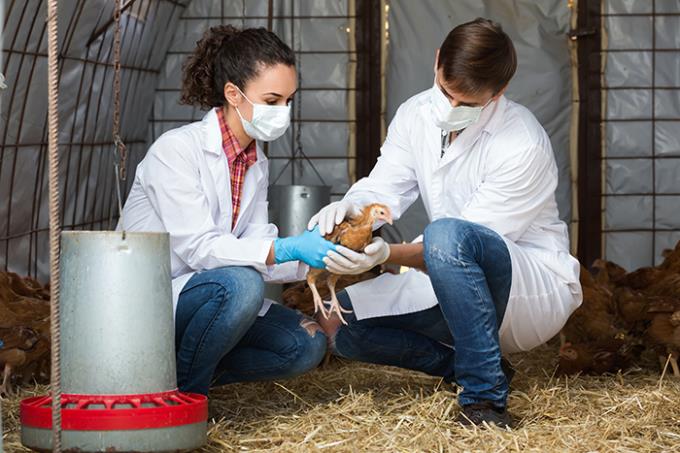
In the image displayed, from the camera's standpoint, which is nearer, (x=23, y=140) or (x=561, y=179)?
(x=23, y=140)

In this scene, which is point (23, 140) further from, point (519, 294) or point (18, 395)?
point (519, 294)

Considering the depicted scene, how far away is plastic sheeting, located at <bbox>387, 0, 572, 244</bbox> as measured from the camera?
6.16 metres

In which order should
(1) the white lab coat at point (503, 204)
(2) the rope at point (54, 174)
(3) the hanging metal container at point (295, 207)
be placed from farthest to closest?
(3) the hanging metal container at point (295, 207)
(1) the white lab coat at point (503, 204)
(2) the rope at point (54, 174)

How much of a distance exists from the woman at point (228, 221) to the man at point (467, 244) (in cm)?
20

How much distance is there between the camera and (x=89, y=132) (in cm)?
518

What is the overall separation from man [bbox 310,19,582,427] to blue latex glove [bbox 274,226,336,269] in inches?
1.3

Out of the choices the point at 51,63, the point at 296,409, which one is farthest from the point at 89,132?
the point at 51,63

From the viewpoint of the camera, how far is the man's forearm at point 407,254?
3.11 metres

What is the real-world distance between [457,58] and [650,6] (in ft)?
11.1

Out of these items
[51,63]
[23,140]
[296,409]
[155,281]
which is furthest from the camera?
[23,140]

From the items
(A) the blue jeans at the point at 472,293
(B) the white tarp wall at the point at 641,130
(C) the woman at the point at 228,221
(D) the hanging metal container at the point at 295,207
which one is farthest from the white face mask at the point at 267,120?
(B) the white tarp wall at the point at 641,130

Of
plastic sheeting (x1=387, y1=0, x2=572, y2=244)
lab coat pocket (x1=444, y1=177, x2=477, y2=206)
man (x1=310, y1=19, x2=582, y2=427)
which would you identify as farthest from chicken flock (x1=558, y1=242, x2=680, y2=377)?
plastic sheeting (x1=387, y1=0, x2=572, y2=244)

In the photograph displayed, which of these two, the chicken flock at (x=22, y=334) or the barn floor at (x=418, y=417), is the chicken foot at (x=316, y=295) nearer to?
the barn floor at (x=418, y=417)

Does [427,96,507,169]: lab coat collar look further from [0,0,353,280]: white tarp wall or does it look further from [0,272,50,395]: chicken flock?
[0,272,50,395]: chicken flock
